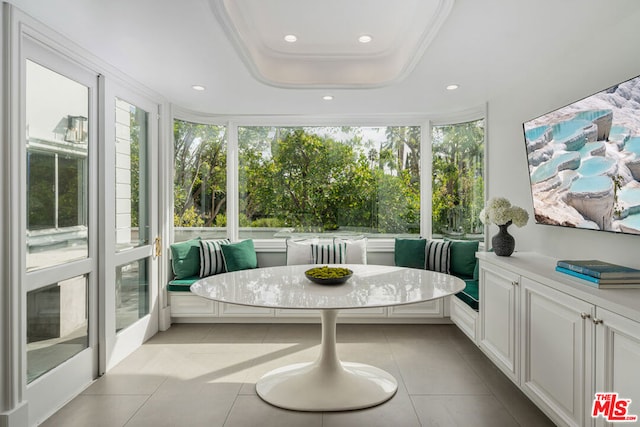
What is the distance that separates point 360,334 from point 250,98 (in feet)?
8.32

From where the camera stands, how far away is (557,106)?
2.68 meters

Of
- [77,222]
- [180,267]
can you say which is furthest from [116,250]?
[180,267]

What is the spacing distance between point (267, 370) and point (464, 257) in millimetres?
2275

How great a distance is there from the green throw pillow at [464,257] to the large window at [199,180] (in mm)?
2604

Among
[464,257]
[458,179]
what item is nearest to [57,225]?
[464,257]

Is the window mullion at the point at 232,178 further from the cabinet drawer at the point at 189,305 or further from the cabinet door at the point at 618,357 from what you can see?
the cabinet door at the point at 618,357

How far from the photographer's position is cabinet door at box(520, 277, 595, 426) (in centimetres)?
176

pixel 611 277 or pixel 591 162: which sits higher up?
pixel 591 162

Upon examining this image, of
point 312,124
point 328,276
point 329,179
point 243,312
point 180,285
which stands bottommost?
point 243,312

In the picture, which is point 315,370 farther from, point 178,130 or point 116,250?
point 178,130

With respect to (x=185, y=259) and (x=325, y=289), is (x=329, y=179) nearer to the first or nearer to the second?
(x=185, y=259)

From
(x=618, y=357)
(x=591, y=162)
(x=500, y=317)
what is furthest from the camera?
(x=500, y=317)

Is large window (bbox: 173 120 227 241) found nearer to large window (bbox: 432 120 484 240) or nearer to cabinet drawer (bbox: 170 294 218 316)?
cabinet drawer (bbox: 170 294 218 316)

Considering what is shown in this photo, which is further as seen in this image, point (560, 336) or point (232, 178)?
point (232, 178)
